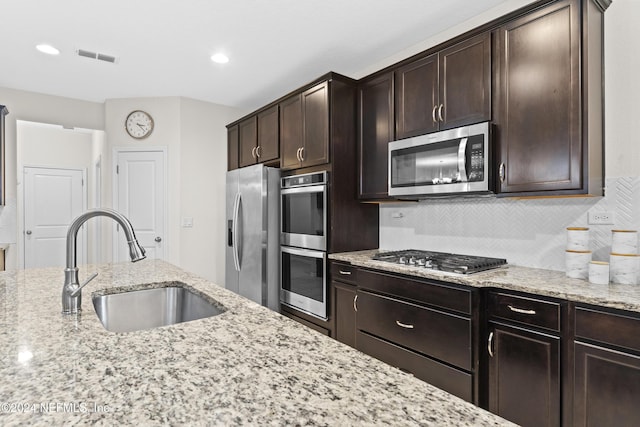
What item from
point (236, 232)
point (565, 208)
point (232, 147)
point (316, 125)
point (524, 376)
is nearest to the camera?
point (524, 376)

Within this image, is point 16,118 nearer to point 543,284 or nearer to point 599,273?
point 543,284

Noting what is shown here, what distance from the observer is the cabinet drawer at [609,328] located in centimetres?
138

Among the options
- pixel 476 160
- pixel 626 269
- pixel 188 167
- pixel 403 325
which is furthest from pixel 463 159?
pixel 188 167

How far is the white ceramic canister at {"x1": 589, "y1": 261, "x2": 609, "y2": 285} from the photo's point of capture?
1.70m

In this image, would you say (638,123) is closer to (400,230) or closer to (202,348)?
(400,230)

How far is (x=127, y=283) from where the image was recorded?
1.54m

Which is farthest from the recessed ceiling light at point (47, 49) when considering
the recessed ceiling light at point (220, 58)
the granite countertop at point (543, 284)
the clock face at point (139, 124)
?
the granite countertop at point (543, 284)

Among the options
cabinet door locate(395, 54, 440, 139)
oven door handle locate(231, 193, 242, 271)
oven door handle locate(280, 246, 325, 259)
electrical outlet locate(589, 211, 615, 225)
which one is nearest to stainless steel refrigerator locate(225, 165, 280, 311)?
oven door handle locate(231, 193, 242, 271)

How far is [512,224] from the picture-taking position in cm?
232

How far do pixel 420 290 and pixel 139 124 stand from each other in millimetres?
3891

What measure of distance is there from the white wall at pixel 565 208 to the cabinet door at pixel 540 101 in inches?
12.8

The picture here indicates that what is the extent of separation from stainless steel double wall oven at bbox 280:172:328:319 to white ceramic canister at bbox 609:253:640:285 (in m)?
1.80

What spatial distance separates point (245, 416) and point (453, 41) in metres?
2.47

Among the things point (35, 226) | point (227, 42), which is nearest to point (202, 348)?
→ point (227, 42)
